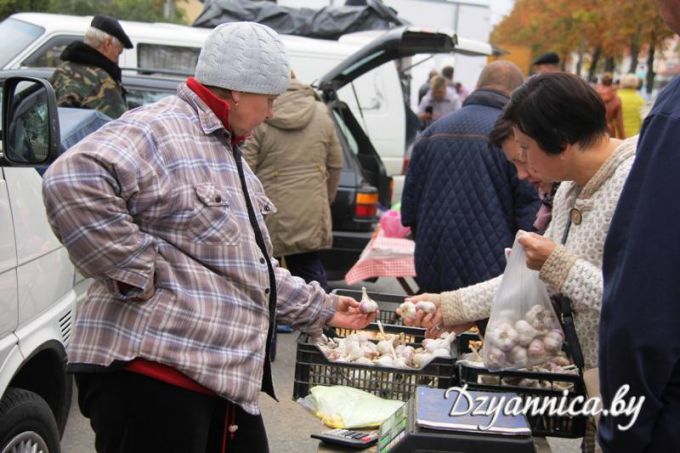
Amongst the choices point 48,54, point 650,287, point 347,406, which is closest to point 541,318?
point 347,406

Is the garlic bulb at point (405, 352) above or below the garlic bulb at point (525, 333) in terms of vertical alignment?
below

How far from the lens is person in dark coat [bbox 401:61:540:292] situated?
202 inches

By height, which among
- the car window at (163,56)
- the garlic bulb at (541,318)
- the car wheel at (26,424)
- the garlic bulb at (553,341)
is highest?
the car window at (163,56)

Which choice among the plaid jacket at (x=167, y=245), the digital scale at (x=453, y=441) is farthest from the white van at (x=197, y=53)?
the digital scale at (x=453, y=441)

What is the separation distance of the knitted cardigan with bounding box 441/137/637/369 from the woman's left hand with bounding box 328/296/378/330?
2.23 feet

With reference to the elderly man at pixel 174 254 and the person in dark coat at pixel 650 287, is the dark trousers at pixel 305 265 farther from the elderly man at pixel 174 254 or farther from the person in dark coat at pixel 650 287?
the person in dark coat at pixel 650 287

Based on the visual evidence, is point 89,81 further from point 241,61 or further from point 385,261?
point 241,61

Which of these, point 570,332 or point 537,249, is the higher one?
point 537,249

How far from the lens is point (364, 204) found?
8414 mm

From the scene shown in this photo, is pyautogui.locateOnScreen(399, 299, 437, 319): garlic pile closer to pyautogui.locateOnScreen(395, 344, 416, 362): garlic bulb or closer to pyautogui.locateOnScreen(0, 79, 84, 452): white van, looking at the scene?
pyautogui.locateOnScreen(395, 344, 416, 362): garlic bulb

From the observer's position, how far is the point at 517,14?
5806cm

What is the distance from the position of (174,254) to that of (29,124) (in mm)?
909

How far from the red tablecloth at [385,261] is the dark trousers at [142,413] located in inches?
179

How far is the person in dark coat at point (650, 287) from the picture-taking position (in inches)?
75.5
